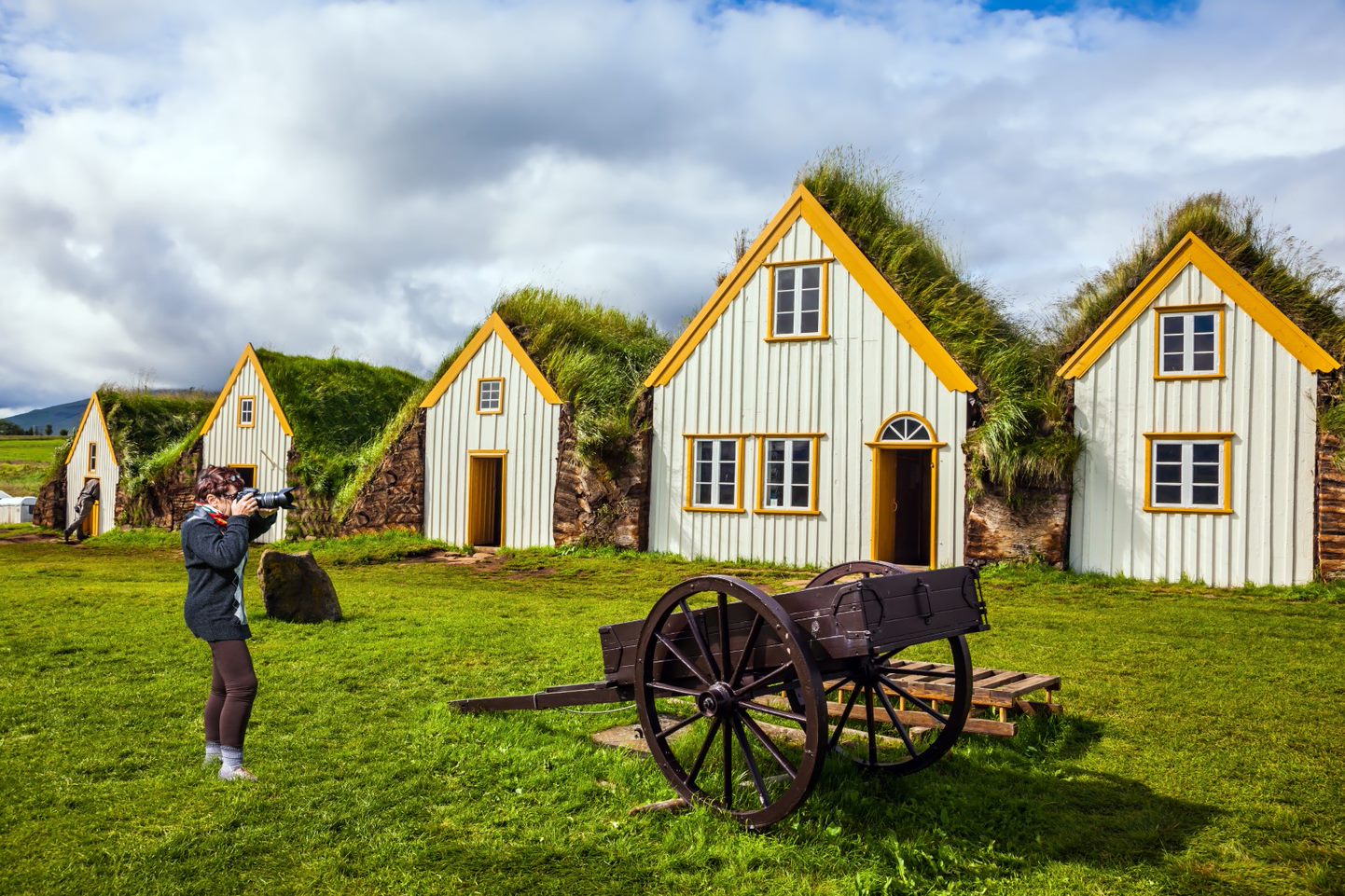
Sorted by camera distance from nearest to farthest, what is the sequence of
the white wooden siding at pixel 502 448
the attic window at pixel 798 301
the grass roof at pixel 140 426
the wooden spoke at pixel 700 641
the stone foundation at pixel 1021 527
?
1. the wooden spoke at pixel 700 641
2. the stone foundation at pixel 1021 527
3. the attic window at pixel 798 301
4. the white wooden siding at pixel 502 448
5. the grass roof at pixel 140 426

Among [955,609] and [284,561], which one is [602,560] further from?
[955,609]

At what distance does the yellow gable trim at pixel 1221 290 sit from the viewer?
44.9 ft

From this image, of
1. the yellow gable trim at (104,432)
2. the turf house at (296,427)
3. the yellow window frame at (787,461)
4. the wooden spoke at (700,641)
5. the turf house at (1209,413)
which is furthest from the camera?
the yellow gable trim at (104,432)

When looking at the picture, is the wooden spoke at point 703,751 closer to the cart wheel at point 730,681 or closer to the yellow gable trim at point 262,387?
the cart wheel at point 730,681

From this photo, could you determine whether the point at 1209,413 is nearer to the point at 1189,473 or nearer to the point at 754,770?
the point at 1189,473

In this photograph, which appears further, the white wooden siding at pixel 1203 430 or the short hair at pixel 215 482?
the white wooden siding at pixel 1203 430

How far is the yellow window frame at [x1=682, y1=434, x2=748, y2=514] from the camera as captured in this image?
17062mm

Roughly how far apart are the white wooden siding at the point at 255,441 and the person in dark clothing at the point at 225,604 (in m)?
20.0

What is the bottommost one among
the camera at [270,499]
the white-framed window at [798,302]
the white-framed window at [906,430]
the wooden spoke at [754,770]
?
the wooden spoke at [754,770]

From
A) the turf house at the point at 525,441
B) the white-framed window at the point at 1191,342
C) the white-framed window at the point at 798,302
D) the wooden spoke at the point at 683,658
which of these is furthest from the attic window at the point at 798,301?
the wooden spoke at the point at 683,658

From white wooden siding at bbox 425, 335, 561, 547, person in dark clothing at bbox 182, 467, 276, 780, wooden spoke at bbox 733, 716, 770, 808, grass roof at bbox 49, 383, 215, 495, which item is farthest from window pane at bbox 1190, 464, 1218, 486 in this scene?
grass roof at bbox 49, 383, 215, 495

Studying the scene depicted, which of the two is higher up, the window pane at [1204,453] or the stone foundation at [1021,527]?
the window pane at [1204,453]

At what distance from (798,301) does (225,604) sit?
13.4 meters

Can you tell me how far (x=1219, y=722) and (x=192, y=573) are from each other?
265 inches
